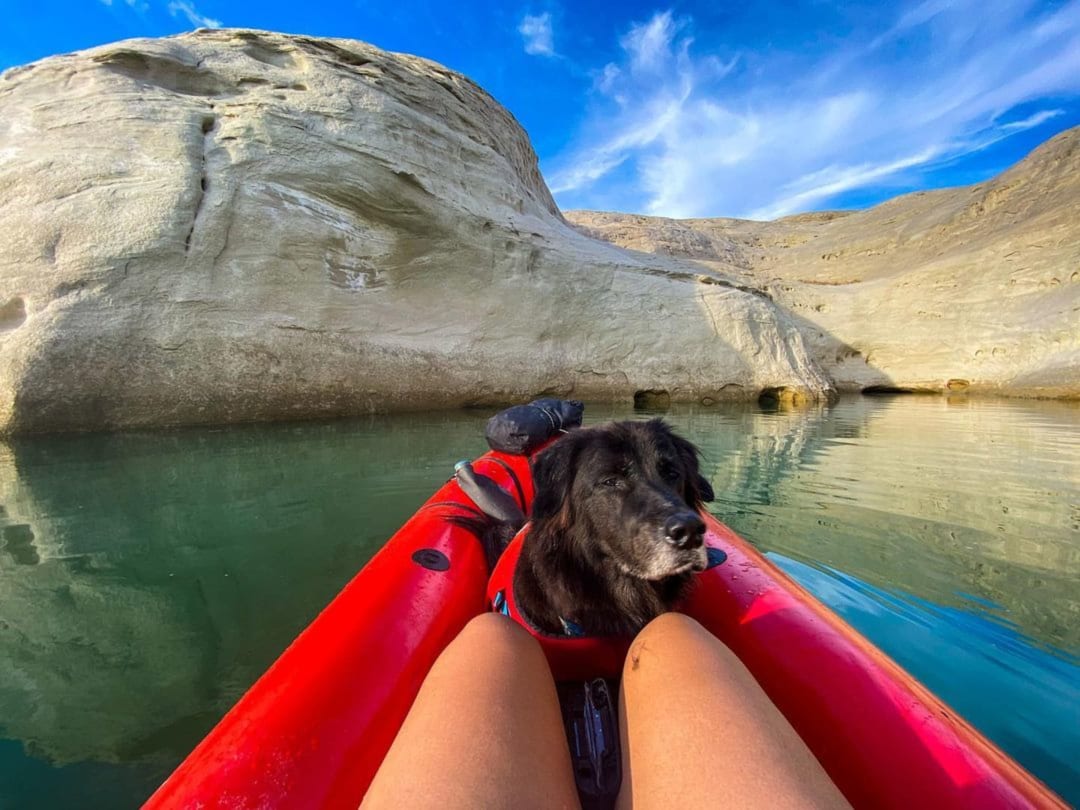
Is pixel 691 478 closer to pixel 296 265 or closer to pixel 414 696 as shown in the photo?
pixel 414 696

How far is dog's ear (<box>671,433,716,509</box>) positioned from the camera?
2337 mm

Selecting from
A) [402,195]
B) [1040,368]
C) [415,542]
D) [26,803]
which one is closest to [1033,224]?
[1040,368]

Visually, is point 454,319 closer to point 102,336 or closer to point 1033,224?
point 102,336

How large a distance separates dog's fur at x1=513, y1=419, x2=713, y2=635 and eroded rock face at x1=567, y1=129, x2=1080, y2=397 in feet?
73.6

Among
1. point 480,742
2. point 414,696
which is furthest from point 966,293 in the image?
point 480,742

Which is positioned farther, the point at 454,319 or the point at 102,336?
the point at 454,319

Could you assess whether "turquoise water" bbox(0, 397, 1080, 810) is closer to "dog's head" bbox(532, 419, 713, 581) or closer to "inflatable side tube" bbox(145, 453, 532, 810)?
"inflatable side tube" bbox(145, 453, 532, 810)

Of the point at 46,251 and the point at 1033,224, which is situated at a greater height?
Result: the point at 1033,224

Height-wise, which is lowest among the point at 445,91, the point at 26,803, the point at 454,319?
the point at 26,803

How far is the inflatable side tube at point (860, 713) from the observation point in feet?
3.80

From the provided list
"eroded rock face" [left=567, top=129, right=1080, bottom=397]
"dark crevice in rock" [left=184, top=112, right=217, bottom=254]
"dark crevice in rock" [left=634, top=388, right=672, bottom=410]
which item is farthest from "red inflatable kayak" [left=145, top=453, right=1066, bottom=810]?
"eroded rock face" [left=567, top=129, right=1080, bottom=397]

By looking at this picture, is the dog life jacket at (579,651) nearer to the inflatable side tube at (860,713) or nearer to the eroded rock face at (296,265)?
the inflatable side tube at (860,713)

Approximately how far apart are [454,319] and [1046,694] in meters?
13.9

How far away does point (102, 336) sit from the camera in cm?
978
